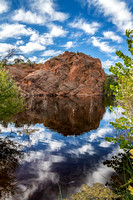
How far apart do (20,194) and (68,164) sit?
3.66 meters

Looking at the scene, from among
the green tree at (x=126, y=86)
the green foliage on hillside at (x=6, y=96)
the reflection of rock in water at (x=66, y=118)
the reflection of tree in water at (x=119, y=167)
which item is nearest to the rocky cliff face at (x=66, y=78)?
the reflection of rock in water at (x=66, y=118)

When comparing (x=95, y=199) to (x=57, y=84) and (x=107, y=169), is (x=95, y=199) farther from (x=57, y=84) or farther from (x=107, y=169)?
(x=57, y=84)

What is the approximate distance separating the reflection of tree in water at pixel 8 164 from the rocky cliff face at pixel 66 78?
268ft

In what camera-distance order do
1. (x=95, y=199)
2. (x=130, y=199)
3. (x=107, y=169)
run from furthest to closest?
1. (x=107, y=169)
2. (x=95, y=199)
3. (x=130, y=199)

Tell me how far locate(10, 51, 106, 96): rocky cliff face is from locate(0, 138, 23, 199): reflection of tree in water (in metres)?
81.8

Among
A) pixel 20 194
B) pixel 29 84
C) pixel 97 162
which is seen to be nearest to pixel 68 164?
pixel 97 162

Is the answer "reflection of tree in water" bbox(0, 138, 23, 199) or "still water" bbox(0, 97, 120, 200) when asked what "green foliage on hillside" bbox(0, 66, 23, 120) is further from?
"still water" bbox(0, 97, 120, 200)

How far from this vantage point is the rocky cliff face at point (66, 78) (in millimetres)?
95062

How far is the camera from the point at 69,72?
10425 cm

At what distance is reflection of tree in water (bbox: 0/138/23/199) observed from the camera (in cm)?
660

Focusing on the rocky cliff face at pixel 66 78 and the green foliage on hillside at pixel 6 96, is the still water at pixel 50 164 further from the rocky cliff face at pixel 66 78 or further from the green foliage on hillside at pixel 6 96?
the rocky cliff face at pixel 66 78

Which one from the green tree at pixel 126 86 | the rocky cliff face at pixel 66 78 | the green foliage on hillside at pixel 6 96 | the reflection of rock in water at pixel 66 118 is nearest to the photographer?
the green tree at pixel 126 86

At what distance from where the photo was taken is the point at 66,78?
102250 millimetres

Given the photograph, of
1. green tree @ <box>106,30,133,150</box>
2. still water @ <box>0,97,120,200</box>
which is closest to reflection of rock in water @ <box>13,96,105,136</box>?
still water @ <box>0,97,120,200</box>
